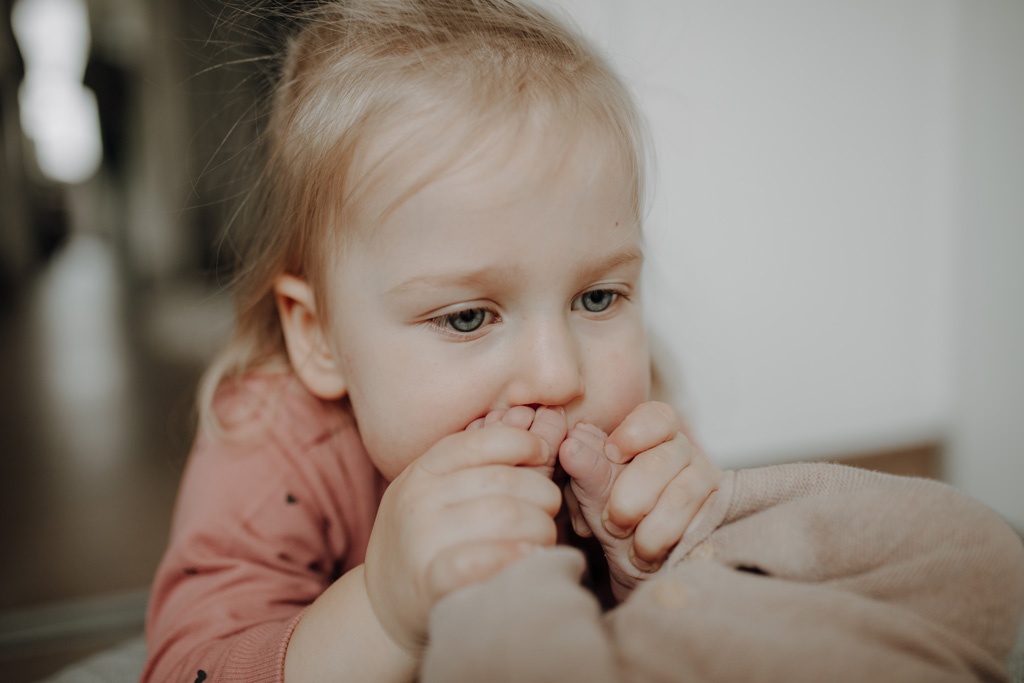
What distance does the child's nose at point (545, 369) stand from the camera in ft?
1.69

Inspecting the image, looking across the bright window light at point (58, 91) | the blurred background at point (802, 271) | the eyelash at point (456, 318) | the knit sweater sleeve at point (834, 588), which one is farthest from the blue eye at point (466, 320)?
the bright window light at point (58, 91)

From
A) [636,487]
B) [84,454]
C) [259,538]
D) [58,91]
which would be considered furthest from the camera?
[58,91]

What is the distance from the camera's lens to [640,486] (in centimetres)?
47

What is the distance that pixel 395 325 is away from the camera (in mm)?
562

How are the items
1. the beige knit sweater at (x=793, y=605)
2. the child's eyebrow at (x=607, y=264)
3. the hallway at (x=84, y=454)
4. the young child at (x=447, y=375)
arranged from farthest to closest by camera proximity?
the hallway at (x=84, y=454) < the child's eyebrow at (x=607, y=264) < the young child at (x=447, y=375) < the beige knit sweater at (x=793, y=605)

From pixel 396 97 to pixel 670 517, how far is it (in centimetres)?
36

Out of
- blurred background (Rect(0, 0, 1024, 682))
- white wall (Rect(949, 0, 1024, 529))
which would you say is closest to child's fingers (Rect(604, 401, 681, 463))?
blurred background (Rect(0, 0, 1024, 682))

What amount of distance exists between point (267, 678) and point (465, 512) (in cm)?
22

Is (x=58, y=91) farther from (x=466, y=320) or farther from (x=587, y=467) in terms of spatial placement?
(x=587, y=467)

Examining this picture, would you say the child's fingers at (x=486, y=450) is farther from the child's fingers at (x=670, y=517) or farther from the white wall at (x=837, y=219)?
the white wall at (x=837, y=219)

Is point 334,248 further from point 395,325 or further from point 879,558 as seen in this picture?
point 879,558

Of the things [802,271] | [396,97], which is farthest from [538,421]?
[802,271]

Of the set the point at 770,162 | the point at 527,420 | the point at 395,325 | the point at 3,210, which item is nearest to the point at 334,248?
the point at 395,325

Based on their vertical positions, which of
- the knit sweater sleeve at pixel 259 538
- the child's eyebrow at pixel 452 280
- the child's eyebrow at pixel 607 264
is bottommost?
the knit sweater sleeve at pixel 259 538
